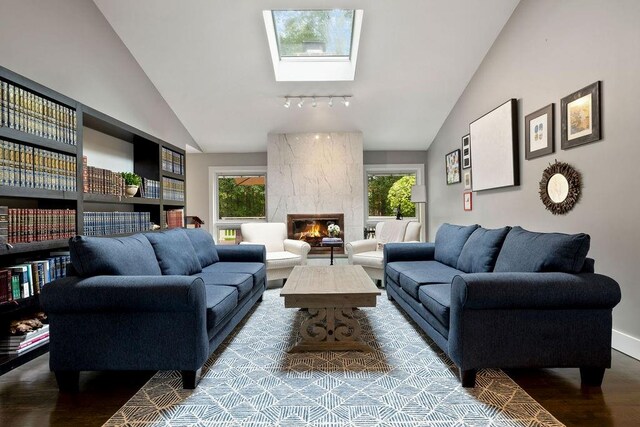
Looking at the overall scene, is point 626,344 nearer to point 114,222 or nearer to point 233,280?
point 233,280

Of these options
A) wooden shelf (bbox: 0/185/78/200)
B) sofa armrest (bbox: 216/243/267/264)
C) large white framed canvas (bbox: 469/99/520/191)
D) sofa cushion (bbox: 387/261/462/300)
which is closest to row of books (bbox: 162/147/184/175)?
sofa armrest (bbox: 216/243/267/264)

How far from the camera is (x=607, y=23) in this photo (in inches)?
102

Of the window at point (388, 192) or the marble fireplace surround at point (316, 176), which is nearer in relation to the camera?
the marble fireplace surround at point (316, 176)

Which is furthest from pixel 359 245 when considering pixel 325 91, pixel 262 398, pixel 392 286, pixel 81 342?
pixel 81 342

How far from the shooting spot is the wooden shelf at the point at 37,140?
7.59ft

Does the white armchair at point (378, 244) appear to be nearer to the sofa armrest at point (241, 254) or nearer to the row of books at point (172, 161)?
the sofa armrest at point (241, 254)

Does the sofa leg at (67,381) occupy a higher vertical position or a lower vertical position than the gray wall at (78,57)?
lower

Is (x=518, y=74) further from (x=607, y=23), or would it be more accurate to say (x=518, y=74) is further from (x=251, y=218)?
(x=251, y=218)

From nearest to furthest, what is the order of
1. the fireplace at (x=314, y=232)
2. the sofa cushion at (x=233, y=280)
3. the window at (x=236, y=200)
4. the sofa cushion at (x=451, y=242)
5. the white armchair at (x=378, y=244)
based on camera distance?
the sofa cushion at (x=233, y=280) → the sofa cushion at (x=451, y=242) → the white armchair at (x=378, y=244) → the fireplace at (x=314, y=232) → the window at (x=236, y=200)

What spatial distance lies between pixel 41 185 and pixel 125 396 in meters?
1.69

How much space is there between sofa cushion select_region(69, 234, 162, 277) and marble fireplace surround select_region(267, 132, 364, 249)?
164 inches

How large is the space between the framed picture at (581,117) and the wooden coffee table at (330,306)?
207 cm

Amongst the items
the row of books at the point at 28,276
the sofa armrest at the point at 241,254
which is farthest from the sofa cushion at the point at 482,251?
the row of books at the point at 28,276

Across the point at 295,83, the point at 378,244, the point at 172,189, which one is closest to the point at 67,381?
the point at 172,189
